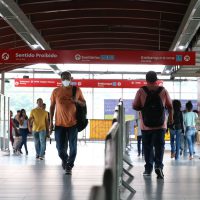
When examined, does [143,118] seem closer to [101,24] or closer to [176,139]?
[176,139]

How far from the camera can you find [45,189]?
679 cm

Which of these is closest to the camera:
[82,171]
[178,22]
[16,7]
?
[82,171]

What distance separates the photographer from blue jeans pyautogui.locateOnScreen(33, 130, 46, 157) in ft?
45.8

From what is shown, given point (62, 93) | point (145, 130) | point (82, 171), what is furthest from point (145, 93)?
point (82, 171)

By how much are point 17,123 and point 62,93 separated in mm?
10223

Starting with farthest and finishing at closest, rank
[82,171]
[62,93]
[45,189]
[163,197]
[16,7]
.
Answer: [16,7], [82,171], [62,93], [45,189], [163,197]

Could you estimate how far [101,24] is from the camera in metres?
16.8

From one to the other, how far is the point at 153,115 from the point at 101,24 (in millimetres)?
9212

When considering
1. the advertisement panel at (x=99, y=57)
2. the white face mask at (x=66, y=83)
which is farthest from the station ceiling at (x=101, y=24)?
the white face mask at (x=66, y=83)

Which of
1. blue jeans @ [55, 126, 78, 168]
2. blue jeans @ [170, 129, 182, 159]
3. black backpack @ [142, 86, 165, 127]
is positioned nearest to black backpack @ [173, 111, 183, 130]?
blue jeans @ [170, 129, 182, 159]

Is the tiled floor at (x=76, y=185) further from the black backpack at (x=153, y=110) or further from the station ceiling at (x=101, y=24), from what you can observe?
the station ceiling at (x=101, y=24)

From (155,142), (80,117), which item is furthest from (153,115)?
(80,117)

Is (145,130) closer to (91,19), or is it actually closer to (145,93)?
(145,93)

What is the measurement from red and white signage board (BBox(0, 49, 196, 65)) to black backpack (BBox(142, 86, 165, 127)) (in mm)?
8243
